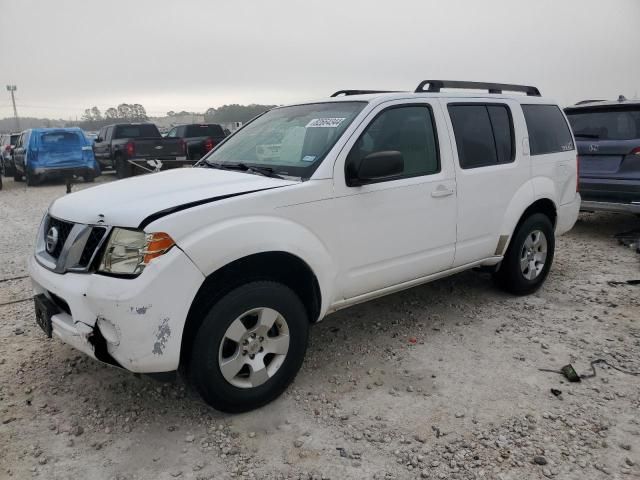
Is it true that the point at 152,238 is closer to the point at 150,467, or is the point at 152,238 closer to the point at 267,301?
the point at 267,301

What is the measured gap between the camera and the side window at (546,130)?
4.68m

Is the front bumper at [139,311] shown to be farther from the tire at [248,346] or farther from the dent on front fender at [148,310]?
the tire at [248,346]

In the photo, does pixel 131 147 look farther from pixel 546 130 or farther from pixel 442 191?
pixel 442 191

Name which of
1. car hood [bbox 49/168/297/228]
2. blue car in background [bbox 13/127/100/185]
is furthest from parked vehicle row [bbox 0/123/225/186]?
car hood [bbox 49/168/297/228]

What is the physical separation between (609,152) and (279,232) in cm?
555

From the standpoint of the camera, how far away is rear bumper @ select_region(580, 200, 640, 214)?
638 centimetres

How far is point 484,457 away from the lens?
8.57ft

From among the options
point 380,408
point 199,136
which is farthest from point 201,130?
point 380,408

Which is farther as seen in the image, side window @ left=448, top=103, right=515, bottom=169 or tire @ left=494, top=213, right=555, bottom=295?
tire @ left=494, top=213, right=555, bottom=295

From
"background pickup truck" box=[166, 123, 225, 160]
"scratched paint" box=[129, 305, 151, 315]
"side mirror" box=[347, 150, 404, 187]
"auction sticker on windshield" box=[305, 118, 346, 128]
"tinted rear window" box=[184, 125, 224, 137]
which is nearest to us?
"scratched paint" box=[129, 305, 151, 315]

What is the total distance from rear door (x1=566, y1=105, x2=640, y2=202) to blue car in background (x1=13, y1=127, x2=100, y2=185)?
13.1 meters

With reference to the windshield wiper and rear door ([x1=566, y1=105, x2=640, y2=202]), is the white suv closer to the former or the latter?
the windshield wiper

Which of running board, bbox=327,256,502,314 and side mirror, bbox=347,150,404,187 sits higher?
side mirror, bbox=347,150,404,187

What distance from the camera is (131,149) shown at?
51.2ft
